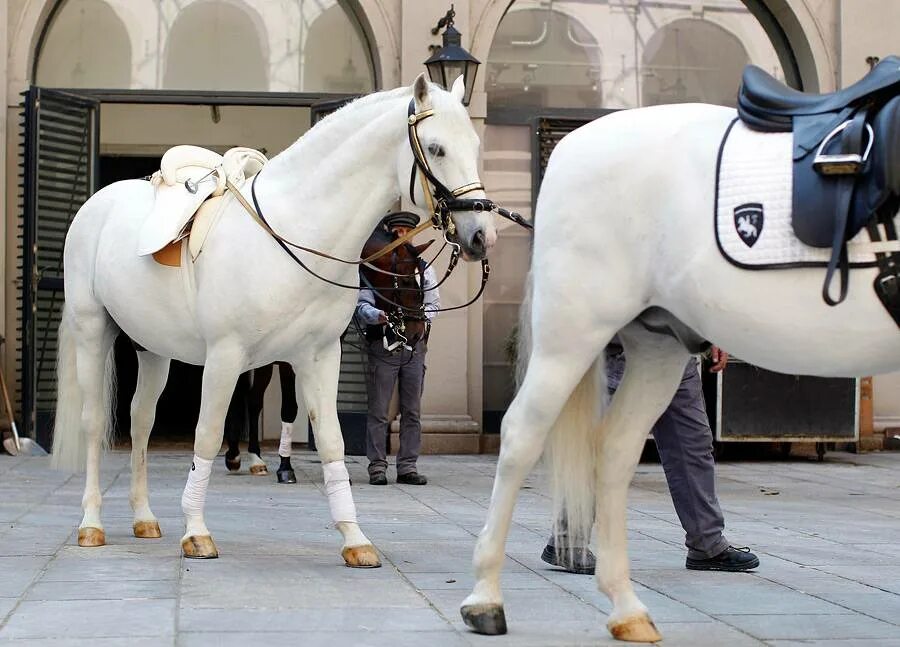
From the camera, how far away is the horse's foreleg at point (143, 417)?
6.97 meters

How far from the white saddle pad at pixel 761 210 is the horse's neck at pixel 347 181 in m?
2.10

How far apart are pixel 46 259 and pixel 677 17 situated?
676 centimetres

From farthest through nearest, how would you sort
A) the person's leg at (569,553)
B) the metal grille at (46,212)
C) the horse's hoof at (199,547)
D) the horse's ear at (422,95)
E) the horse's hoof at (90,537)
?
the metal grille at (46,212)
the horse's hoof at (90,537)
the horse's hoof at (199,547)
the horse's ear at (422,95)
the person's leg at (569,553)

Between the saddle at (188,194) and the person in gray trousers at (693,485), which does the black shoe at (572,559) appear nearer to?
the person in gray trousers at (693,485)

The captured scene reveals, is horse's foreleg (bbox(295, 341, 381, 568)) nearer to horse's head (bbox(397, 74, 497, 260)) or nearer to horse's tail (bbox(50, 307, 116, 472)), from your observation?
horse's head (bbox(397, 74, 497, 260))

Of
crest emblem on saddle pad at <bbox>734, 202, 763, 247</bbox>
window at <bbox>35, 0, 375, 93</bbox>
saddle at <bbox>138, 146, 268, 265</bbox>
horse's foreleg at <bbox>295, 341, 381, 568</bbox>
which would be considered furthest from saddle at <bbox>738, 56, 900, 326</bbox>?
window at <bbox>35, 0, 375, 93</bbox>

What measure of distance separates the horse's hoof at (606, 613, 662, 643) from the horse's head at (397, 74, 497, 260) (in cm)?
167

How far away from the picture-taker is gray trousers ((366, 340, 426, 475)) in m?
10.3

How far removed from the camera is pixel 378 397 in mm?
10453

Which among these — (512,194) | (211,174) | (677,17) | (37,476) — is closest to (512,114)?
(512,194)

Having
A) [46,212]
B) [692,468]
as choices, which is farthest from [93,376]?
[46,212]

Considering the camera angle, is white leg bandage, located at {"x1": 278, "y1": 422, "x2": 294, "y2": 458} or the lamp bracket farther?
the lamp bracket

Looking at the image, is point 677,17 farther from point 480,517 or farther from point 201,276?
point 201,276

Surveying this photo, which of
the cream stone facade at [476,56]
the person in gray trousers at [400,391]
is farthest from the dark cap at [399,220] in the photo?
the cream stone facade at [476,56]
